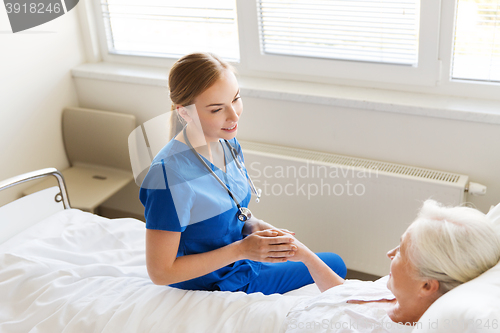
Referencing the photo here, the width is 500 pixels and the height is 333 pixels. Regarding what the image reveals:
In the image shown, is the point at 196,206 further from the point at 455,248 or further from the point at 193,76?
the point at 455,248

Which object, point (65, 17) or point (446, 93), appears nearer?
point (446, 93)

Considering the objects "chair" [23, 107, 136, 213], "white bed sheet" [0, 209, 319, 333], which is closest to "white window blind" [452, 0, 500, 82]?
"white bed sheet" [0, 209, 319, 333]

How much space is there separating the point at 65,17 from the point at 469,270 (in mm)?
2588

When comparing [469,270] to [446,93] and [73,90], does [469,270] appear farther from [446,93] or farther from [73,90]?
[73,90]

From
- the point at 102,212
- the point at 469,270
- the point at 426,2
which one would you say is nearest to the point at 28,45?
the point at 102,212

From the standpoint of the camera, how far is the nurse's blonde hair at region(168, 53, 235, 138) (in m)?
1.47

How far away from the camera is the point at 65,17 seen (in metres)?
2.79

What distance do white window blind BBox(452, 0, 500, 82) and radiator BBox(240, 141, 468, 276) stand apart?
18.5 inches

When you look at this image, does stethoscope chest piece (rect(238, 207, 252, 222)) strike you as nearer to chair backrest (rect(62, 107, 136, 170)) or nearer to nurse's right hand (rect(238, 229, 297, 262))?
nurse's right hand (rect(238, 229, 297, 262))

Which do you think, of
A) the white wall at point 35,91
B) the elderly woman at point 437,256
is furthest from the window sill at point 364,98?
the elderly woman at point 437,256

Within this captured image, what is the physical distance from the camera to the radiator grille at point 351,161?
2062mm

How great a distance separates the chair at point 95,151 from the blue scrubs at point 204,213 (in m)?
1.17

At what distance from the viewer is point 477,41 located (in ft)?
6.69

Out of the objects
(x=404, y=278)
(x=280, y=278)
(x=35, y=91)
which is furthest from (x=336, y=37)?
(x=35, y=91)
